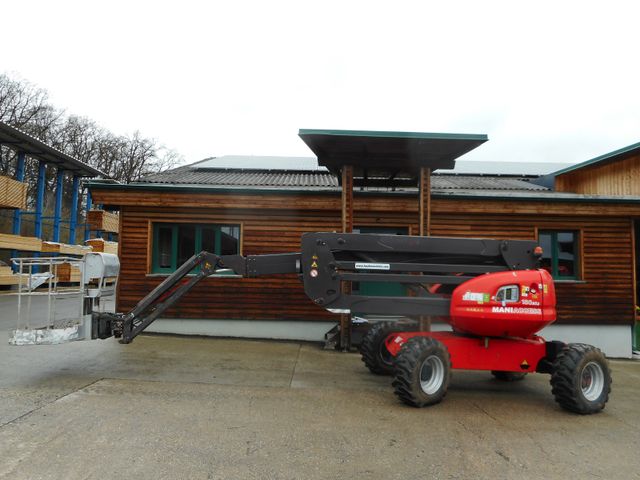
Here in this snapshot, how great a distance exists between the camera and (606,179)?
1324cm

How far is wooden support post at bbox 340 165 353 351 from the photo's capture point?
9164mm

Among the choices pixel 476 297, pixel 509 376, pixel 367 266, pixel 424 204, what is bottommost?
pixel 509 376

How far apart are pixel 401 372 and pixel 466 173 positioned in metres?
12.3

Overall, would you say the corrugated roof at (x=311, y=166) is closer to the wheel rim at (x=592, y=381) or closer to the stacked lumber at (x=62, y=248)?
the wheel rim at (x=592, y=381)

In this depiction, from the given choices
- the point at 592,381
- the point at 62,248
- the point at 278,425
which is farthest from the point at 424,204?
the point at 62,248

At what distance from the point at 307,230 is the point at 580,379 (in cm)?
624

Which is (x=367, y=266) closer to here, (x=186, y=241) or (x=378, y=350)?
(x=378, y=350)

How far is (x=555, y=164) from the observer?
1916cm

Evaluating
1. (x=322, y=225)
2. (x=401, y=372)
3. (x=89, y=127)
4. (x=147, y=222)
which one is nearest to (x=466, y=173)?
(x=322, y=225)

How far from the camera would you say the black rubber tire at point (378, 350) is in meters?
7.10

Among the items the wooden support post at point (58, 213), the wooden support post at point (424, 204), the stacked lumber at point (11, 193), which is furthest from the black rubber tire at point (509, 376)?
the wooden support post at point (58, 213)

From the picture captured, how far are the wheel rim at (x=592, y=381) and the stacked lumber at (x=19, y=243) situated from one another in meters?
27.0

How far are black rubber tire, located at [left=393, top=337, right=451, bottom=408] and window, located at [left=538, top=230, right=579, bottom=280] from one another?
255 inches

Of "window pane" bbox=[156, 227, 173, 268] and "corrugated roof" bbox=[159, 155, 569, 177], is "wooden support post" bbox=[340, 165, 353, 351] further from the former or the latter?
"corrugated roof" bbox=[159, 155, 569, 177]
